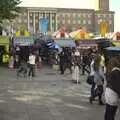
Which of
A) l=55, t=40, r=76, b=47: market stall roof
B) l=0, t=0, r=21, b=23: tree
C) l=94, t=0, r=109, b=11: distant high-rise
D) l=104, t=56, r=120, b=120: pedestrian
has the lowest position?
l=55, t=40, r=76, b=47: market stall roof

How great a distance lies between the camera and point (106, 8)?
163 meters

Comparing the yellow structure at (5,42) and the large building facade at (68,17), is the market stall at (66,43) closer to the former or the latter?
the yellow structure at (5,42)

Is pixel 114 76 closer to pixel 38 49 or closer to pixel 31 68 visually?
pixel 31 68

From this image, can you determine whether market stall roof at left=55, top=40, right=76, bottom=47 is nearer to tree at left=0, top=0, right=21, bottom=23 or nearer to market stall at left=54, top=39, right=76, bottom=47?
market stall at left=54, top=39, right=76, bottom=47

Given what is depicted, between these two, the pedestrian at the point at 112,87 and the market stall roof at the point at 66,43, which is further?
the market stall roof at the point at 66,43

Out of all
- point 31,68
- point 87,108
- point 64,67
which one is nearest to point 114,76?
point 87,108

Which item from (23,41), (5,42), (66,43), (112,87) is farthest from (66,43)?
(112,87)

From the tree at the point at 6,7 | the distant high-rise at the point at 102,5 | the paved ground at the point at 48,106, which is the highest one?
the distant high-rise at the point at 102,5

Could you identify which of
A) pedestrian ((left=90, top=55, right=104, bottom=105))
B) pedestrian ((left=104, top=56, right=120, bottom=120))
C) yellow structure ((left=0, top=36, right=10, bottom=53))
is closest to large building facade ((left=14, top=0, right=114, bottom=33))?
yellow structure ((left=0, top=36, right=10, bottom=53))

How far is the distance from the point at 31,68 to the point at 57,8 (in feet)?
413

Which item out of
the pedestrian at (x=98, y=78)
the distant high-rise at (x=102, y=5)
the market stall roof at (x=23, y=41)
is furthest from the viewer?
the distant high-rise at (x=102, y=5)

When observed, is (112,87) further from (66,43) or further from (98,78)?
(66,43)

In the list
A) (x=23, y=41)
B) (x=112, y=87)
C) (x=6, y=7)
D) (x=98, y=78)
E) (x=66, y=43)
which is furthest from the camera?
(x=66, y=43)

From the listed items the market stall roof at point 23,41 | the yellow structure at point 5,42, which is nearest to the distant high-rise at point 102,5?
the yellow structure at point 5,42
